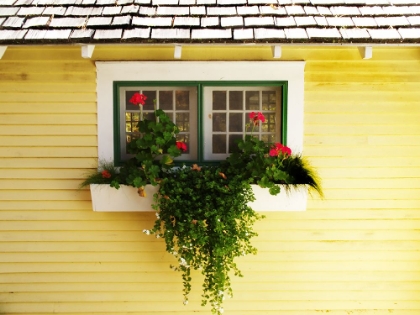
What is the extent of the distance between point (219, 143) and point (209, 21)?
50.0 inches

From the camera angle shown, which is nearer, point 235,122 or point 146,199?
point 146,199

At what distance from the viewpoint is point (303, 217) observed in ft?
14.8

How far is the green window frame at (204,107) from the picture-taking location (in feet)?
14.2

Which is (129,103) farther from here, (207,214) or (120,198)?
(207,214)

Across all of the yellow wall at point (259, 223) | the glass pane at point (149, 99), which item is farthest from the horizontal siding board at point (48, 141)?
the glass pane at point (149, 99)

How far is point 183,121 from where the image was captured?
4.48 meters

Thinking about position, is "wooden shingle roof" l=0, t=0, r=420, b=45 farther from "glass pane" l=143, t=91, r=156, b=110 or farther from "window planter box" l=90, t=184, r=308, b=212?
"window planter box" l=90, t=184, r=308, b=212

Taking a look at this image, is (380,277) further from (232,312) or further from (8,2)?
(8,2)

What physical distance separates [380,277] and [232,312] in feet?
5.32

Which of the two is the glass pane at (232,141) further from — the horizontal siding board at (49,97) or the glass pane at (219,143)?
the horizontal siding board at (49,97)

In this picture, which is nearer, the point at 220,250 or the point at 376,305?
the point at 220,250

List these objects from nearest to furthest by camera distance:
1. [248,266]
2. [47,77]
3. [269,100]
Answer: [47,77], [269,100], [248,266]

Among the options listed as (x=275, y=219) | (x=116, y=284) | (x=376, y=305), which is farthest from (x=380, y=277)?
(x=116, y=284)

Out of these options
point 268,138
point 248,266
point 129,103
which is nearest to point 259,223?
Result: point 248,266
